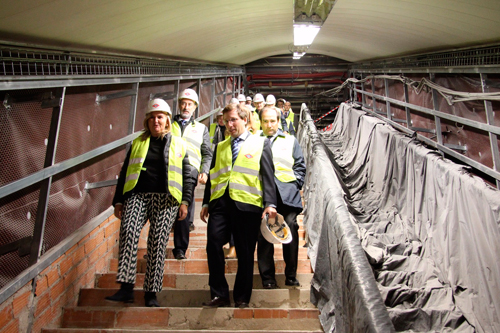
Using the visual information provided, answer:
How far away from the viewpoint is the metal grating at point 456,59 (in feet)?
12.9

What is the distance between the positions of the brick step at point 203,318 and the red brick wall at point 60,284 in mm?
312

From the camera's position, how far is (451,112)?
4949mm

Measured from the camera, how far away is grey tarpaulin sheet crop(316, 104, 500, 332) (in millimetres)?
2859

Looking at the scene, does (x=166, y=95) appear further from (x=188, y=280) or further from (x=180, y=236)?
(x=188, y=280)

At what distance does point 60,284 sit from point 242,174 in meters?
1.55

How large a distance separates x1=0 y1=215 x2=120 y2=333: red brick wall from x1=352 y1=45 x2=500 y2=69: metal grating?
3.88 meters

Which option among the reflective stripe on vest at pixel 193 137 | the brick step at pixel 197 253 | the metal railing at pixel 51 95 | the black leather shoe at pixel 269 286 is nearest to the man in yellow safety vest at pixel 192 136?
the reflective stripe on vest at pixel 193 137

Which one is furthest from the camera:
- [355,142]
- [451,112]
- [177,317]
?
[355,142]

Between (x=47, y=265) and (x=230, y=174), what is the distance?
1.44 m

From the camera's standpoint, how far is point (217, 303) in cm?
296

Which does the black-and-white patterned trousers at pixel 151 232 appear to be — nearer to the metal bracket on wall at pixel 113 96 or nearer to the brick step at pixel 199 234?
the metal bracket on wall at pixel 113 96

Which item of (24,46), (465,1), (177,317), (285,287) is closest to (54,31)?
(24,46)

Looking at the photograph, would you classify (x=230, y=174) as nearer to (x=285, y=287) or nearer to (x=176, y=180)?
(x=176, y=180)

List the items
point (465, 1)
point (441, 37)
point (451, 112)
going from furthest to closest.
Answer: point (451, 112) < point (441, 37) < point (465, 1)
